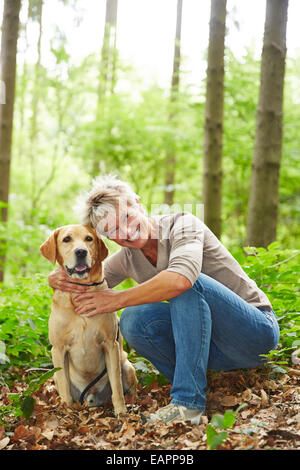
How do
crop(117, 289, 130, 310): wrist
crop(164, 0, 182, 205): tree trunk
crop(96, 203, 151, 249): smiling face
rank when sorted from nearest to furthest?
crop(117, 289, 130, 310): wrist → crop(96, 203, 151, 249): smiling face → crop(164, 0, 182, 205): tree trunk

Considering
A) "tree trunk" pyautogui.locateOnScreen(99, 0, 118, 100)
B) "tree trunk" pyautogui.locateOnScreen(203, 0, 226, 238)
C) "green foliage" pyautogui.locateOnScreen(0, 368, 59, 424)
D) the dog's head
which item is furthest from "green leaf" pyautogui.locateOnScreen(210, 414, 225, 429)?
"tree trunk" pyautogui.locateOnScreen(99, 0, 118, 100)

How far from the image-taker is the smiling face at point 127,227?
2.73 m

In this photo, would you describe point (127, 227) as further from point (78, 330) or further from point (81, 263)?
point (78, 330)

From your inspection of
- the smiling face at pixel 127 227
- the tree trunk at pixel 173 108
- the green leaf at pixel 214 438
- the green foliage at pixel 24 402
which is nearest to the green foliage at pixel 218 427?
the green leaf at pixel 214 438

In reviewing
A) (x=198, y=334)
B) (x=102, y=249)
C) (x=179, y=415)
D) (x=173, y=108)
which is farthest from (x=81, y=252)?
(x=173, y=108)

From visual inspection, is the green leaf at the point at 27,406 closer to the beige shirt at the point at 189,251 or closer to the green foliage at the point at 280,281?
the beige shirt at the point at 189,251

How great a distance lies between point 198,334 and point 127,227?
0.74 m

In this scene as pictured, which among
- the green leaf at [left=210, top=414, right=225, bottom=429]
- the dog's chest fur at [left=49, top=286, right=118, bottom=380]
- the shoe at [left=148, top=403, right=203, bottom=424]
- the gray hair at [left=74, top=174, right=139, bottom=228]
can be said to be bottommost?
the shoe at [left=148, top=403, right=203, bottom=424]

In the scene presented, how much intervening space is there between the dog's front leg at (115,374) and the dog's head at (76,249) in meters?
0.49

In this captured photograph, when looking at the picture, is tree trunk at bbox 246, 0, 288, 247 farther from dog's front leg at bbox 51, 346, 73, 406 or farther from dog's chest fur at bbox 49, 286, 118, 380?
dog's front leg at bbox 51, 346, 73, 406

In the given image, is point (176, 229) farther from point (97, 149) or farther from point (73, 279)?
point (97, 149)

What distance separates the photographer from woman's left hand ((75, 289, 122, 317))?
2.66 meters

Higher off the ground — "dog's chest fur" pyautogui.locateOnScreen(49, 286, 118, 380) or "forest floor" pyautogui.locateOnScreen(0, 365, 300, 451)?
"dog's chest fur" pyautogui.locateOnScreen(49, 286, 118, 380)
